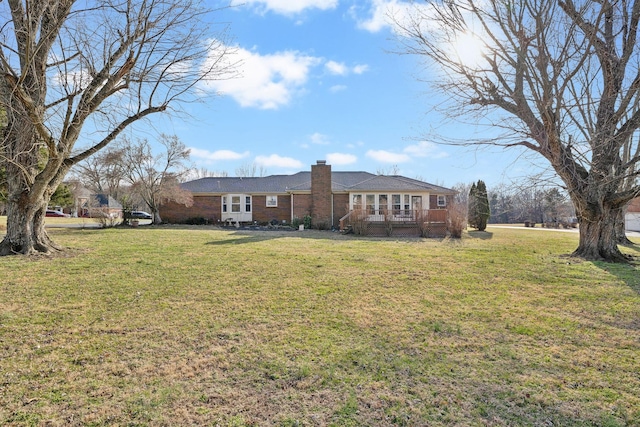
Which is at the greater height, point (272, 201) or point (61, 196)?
point (61, 196)

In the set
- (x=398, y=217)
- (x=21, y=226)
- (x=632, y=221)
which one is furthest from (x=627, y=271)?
(x=632, y=221)

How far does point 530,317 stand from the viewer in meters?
5.38

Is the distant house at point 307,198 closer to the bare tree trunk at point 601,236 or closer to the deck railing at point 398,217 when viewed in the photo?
the deck railing at point 398,217

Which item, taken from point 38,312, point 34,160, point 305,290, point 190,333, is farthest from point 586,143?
point 34,160

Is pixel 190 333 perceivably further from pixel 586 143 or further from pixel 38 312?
pixel 586 143

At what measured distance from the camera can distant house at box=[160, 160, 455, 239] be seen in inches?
907

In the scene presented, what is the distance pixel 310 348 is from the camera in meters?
4.15

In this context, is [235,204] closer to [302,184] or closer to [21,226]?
[302,184]

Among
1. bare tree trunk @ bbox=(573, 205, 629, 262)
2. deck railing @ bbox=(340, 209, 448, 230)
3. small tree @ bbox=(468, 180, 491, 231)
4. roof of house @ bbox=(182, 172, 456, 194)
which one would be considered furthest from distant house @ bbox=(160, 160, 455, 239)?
bare tree trunk @ bbox=(573, 205, 629, 262)

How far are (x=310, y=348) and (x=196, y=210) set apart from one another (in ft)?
79.3

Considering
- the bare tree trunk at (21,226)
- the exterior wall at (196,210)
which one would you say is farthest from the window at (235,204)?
the bare tree trunk at (21,226)

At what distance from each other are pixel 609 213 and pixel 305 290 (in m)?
10.7

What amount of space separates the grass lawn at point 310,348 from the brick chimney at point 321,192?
15.0m

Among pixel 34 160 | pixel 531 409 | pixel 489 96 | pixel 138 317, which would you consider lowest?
pixel 531 409
